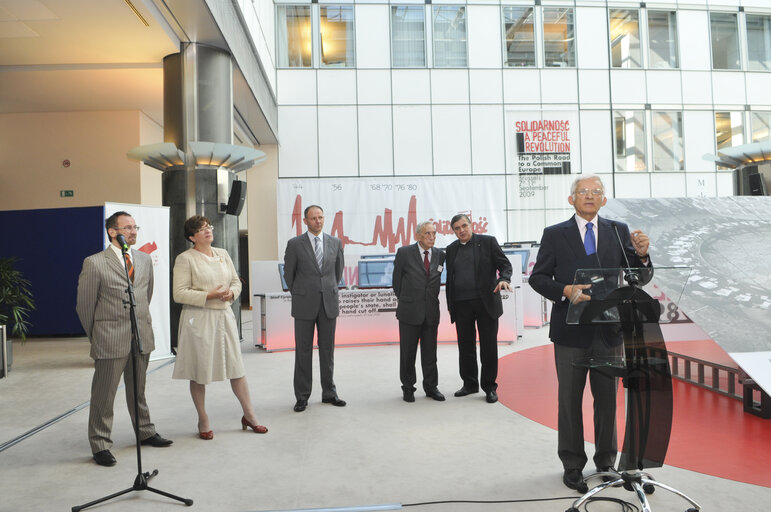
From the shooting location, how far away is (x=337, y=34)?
49.6 feet

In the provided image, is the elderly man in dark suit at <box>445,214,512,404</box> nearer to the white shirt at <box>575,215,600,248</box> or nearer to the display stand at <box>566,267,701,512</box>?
the white shirt at <box>575,215,600,248</box>

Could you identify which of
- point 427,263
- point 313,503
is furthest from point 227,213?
point 313,503

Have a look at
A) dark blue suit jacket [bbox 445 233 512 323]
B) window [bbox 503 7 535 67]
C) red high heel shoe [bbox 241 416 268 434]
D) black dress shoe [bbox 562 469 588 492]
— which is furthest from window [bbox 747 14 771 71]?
red high heel shoe [bbox 241 416 268 434]

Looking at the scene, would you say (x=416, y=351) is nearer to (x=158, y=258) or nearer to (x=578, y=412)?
(x=578, y=412)

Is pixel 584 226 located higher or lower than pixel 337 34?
lower

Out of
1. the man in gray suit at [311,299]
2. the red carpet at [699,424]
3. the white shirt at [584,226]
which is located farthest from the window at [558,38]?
the white shirt at [584,226]

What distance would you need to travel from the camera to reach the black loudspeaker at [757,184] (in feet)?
38.6

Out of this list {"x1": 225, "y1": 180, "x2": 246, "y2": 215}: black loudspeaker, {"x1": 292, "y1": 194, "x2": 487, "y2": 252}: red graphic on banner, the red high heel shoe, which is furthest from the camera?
{"x1": 292, "y1": 194, "x2": 487, "y2": 252}: red graphic on banner

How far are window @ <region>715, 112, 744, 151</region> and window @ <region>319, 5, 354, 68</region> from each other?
10762 mm

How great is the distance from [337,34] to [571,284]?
548 inches

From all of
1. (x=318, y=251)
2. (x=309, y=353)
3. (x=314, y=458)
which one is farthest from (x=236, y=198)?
(x=314, y=458)

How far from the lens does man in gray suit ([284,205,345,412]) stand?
15.9ft

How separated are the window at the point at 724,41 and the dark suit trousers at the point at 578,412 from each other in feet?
54.9

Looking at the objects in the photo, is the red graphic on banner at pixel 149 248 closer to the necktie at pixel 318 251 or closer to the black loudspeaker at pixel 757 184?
the necktie at pixel 318 251
